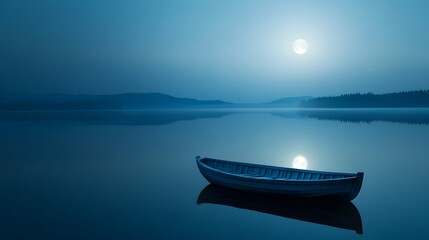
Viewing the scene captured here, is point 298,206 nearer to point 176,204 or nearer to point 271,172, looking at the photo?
point 271,172

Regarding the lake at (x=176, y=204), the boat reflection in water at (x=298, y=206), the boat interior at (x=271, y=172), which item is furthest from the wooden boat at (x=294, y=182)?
the lake at (x=176, y=204)

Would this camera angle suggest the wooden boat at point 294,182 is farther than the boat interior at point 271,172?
No

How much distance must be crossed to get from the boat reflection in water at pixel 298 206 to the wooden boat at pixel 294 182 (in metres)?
0.41

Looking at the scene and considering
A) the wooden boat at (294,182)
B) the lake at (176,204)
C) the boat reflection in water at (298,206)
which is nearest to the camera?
the lake at (176,204)

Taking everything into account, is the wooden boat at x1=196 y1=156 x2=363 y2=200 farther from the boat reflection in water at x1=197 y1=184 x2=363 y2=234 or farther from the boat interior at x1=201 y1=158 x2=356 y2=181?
the boat reflection in water at x1=197 y1=184 x2=363 y2=234

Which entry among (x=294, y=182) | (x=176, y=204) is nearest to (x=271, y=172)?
(x=294, y=182)

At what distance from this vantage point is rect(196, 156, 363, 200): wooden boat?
11.6 meters

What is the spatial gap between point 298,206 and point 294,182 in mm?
1008

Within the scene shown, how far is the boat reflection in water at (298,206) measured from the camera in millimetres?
11102

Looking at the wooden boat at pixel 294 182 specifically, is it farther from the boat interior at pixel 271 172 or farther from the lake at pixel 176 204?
the lake at pixel 176 204

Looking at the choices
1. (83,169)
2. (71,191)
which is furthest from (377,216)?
(83,169)

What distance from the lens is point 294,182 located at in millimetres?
12047

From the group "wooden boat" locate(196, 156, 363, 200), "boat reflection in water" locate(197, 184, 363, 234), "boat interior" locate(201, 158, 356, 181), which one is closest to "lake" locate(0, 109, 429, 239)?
"boat reflection in water" locate(197, 184, 363, 234)

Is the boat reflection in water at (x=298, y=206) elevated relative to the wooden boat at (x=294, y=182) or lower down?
lower down
